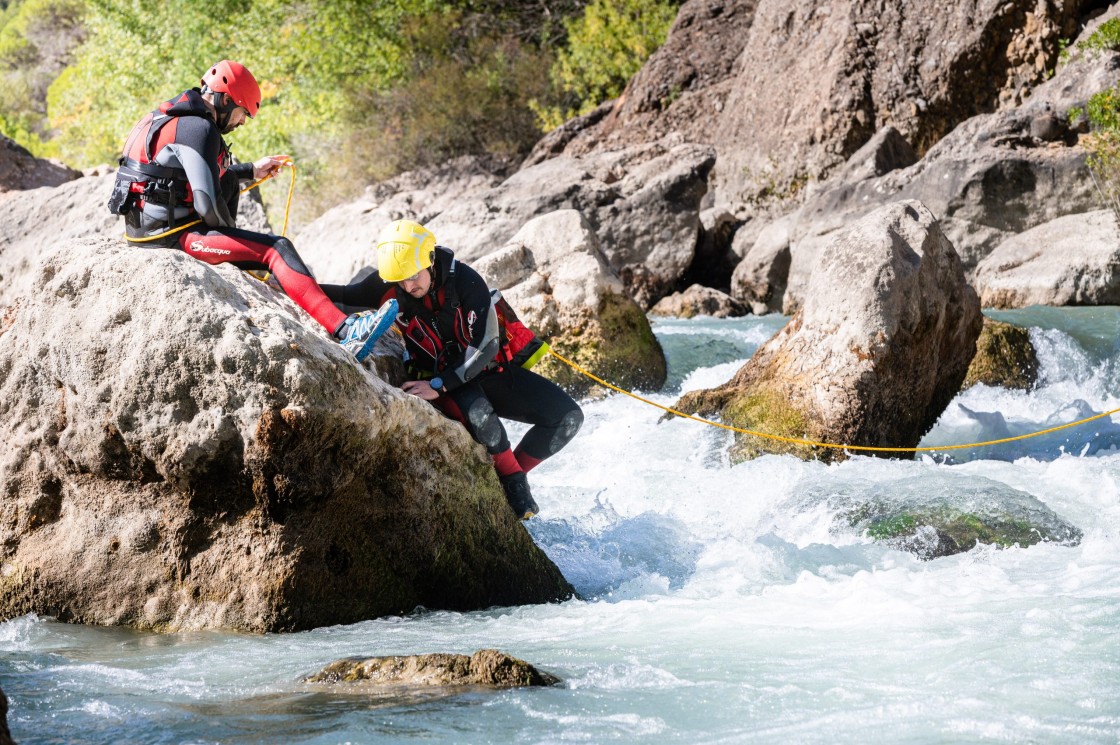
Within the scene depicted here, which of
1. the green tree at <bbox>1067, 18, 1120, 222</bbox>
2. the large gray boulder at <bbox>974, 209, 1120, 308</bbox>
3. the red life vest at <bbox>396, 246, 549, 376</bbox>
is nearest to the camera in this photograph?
the red life vest at <bbox>396, 246, 549, 376</bbox>

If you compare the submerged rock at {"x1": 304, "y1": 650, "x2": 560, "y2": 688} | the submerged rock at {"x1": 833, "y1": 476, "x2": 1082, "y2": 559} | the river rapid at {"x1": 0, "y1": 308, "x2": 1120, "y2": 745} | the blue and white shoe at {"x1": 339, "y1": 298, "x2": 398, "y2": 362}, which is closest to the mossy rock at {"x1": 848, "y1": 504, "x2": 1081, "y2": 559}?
the submerged rock at {"x1": 833, "y1": 476, "x2": 1082, "y2": 559}

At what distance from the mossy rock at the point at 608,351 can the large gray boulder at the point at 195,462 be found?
5.10 meters

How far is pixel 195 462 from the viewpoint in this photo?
4.75 meters

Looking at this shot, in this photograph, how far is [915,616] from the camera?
520cm

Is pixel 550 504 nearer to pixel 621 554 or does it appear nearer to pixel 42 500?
pixel 621 554

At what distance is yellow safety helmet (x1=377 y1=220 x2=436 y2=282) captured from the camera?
18.9 feet

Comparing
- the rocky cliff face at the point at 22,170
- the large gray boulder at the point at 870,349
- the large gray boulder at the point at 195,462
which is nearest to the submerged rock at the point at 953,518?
the large gray boulder at the point at 870,349

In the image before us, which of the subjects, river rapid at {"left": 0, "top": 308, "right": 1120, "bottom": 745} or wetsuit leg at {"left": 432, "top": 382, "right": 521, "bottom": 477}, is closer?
river rapid at {"left": 0, "top": 308, "right": 1120, "bottom": 745}

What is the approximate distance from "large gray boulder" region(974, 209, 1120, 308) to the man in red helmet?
31.4ft

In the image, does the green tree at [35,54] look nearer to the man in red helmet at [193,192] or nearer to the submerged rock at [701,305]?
the submerged rock at [701,305]

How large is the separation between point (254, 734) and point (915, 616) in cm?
293

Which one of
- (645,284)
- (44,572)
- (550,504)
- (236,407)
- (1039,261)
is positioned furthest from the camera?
(645,284)

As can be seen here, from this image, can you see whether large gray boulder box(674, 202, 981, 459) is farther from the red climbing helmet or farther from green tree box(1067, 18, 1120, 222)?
green tree box(1067, 18, 1120, 222)

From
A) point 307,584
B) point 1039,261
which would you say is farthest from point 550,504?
point 1039,261
